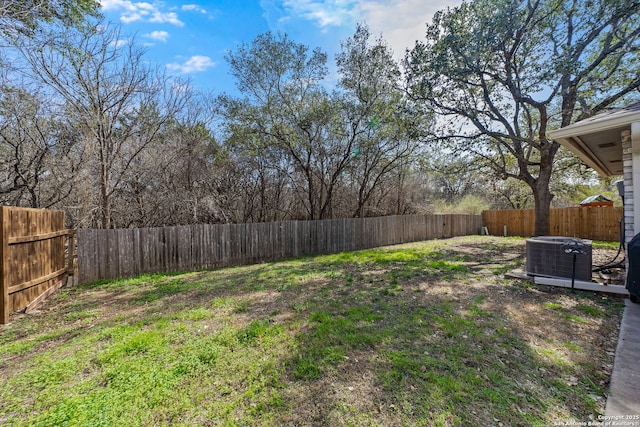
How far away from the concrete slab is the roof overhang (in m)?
2.81

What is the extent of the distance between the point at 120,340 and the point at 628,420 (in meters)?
4.26

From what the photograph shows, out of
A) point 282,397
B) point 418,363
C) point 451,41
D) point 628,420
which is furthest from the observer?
point 451,41

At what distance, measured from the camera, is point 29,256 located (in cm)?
366

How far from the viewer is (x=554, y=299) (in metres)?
3.74

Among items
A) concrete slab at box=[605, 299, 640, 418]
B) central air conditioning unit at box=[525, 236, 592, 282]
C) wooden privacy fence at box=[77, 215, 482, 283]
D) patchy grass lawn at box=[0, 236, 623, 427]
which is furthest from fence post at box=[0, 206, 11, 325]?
central air conditioning unit at box=[525, 236, 592, 282]

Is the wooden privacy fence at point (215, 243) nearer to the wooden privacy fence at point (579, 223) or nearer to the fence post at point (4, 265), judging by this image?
the fence post at point (4, 265)

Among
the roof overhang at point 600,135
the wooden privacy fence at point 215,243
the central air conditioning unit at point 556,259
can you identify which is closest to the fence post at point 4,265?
the wooden privacy fence at point 215,243

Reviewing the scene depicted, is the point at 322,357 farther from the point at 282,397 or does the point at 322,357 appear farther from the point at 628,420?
the point at 628,420

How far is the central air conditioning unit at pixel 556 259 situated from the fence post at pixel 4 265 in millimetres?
7868

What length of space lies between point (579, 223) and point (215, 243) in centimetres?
1502

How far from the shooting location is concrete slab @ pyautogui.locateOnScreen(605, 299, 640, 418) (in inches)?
66.0

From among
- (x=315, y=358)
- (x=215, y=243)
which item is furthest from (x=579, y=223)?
(x=215, y=243)

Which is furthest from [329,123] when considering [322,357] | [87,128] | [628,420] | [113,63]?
[628,420]

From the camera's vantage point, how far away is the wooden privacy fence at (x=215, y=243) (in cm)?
530
